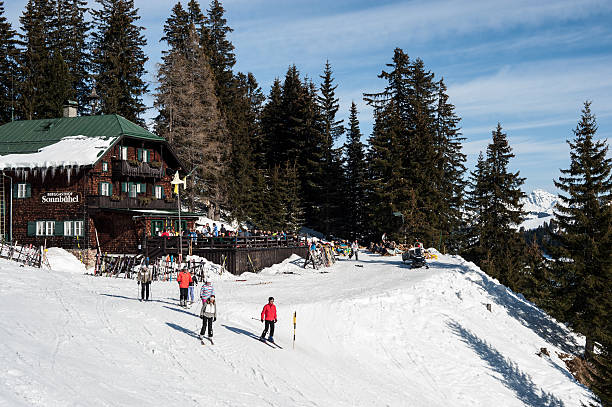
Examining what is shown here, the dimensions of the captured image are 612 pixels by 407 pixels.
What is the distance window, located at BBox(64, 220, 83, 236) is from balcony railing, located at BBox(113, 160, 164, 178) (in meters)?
4.89

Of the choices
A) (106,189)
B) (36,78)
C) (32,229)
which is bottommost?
(32,229)

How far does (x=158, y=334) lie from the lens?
55.6 feet

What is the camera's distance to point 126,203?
38156 mm

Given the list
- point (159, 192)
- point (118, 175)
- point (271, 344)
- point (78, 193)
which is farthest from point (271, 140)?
point (271, 344)

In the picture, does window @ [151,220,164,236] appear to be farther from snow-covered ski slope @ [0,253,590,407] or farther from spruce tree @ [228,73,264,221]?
spruce tree @ [228,73,264,221]

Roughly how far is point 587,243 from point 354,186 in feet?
101

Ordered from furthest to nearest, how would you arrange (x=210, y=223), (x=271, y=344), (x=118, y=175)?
(x=210, y=223), (x=118, y=175), (x=271, y=344)

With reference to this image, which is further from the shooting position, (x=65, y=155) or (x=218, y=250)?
(x=65, y=155)

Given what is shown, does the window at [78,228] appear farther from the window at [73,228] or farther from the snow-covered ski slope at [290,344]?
the snow-covered ski slope at [290,344]

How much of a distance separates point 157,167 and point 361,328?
25312mm

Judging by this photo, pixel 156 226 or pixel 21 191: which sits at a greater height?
pixel 21 191

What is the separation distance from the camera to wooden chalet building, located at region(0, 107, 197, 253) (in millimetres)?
36531

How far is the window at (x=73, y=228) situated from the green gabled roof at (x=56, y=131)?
6.83 metres

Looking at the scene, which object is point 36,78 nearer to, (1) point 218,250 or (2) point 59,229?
(2) point 59,229
